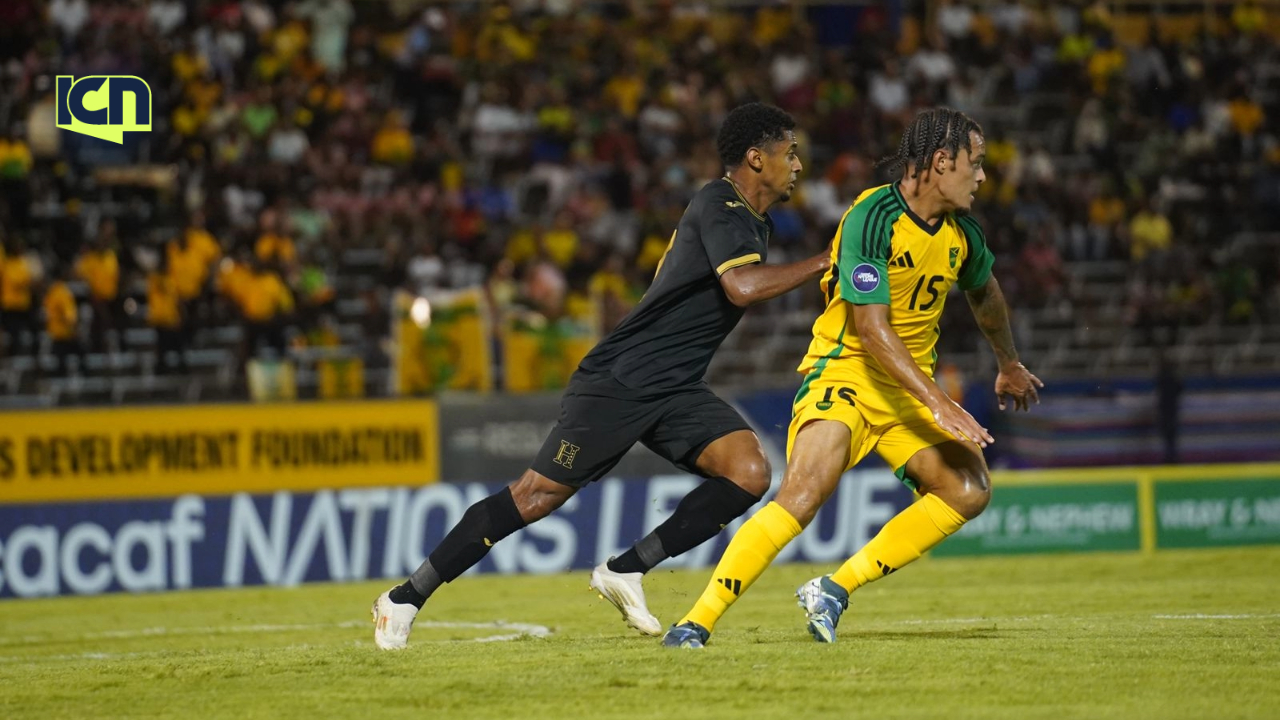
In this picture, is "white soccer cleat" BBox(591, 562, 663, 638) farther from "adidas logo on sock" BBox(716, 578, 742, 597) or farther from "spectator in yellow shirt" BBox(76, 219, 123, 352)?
"spectator in yellow shirt" BBox(76, 219, 123, 352)

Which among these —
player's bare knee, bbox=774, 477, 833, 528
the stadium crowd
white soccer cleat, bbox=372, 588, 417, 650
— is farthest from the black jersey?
the stadium crowd

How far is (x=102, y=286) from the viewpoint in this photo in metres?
18.0

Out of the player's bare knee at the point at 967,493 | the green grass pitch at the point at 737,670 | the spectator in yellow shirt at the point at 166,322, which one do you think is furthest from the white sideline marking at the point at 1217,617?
the spectator in yellow shirt at the point at 166,322

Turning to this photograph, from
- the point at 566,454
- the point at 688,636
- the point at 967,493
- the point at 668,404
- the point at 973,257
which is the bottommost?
the point at 688,636

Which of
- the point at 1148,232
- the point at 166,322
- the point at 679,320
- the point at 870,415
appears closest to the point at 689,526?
the point at 679,320

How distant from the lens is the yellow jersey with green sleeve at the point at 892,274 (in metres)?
7.22

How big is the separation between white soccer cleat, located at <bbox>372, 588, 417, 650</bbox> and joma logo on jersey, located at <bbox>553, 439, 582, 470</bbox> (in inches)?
37.9

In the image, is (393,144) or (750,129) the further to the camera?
(393,144)

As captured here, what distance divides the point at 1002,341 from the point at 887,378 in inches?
34.1

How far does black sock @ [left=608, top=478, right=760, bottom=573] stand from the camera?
789 centimetres

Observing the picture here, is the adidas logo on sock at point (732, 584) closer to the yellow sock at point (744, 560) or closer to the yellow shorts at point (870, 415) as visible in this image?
the yellow sock at point (744, 560)

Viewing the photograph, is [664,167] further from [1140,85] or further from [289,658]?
[289,658]

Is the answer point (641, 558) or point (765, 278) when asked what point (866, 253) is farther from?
point (641, 558)

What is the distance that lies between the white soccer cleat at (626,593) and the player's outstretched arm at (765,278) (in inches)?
58.2
